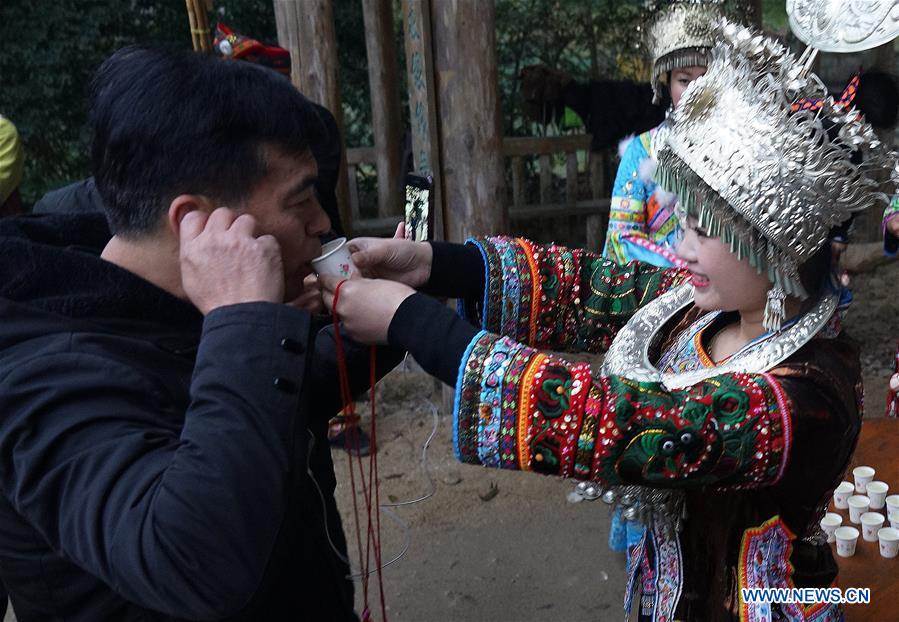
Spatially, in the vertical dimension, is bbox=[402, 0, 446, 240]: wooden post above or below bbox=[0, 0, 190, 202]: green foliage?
below

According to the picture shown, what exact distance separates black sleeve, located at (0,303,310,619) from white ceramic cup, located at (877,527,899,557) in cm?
188

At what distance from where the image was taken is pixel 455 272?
215 centimetres

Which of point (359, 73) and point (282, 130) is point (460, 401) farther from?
point (359, 73)

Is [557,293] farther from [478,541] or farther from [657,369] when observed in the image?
[478,541]

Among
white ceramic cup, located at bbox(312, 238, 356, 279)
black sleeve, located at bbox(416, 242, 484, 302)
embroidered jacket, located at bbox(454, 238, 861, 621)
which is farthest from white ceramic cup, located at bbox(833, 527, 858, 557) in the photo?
white ceramic cup, located at bbox(312, 238, 356, 279)

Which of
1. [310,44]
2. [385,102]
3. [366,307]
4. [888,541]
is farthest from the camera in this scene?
[385,102]

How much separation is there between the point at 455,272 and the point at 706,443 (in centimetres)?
84

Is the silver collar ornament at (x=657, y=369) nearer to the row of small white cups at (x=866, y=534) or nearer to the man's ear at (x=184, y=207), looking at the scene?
the row of small white cups at (x=866, y=534)

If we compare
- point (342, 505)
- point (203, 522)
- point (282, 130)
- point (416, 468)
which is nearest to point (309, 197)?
point (282, 130)

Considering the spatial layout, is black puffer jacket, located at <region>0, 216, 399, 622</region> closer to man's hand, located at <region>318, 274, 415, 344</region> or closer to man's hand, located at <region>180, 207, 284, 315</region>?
man's hand, located at <region>180, 207, 284, 315</region>

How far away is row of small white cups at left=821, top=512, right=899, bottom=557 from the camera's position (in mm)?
2332

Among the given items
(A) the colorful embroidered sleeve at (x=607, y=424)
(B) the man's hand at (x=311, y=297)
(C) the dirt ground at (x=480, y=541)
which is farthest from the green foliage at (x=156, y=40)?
(A) the colorful embroidered sleeve at (x=607, y=424)

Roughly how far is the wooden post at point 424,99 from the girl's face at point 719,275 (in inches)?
116

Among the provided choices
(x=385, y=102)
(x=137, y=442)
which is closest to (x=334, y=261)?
(x=137, y=442)
